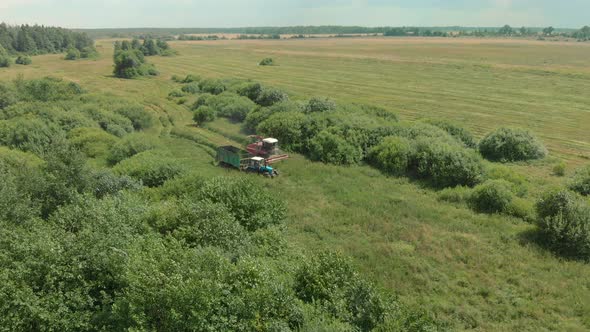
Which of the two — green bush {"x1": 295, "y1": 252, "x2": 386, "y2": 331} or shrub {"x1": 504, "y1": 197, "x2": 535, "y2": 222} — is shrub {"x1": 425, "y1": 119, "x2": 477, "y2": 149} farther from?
green bush {"x1": 295, "y1": 252, "x2": 386, "y2": 331}

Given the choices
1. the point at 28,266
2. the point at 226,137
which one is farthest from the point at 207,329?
the point at 226,137

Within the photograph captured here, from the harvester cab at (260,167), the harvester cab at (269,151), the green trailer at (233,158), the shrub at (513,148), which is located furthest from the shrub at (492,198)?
the green trailer at (233,158)

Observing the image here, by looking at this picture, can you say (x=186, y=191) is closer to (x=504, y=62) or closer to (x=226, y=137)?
(x=226, y=137)

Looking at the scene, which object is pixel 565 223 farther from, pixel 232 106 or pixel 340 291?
pixel 232 106

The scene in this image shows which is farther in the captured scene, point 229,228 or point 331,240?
point 331,240

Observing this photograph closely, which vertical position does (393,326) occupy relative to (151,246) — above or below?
below

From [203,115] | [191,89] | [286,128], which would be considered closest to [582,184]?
[286,128]

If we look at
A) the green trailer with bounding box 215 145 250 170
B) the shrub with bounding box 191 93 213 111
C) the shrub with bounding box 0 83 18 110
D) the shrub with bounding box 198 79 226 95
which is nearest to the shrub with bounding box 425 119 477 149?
the green trailer with bounding box 215 145 250 170
